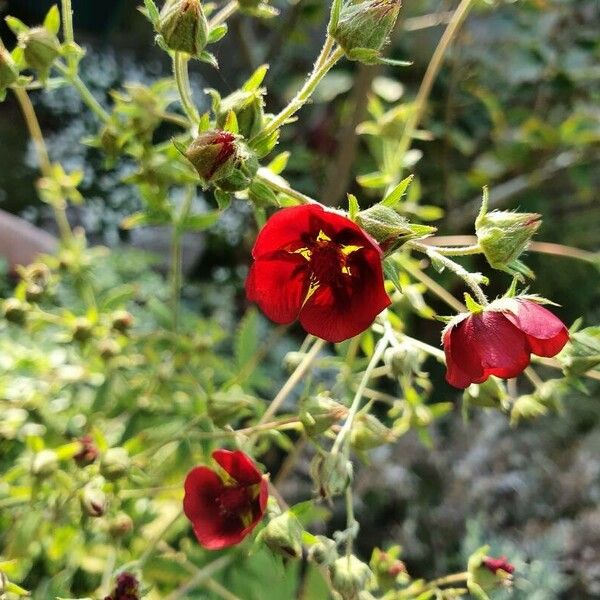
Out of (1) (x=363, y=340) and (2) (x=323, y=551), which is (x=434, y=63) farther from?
(2) (x=323, y=551)

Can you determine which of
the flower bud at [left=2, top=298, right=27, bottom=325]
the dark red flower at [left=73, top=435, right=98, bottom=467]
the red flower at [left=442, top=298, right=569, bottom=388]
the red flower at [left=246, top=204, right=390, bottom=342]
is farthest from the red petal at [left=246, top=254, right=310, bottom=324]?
the flower bud at [left=2, top=298, right=27, bottom=325]

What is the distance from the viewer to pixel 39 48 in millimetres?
536

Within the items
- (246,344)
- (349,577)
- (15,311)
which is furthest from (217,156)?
(246,344)

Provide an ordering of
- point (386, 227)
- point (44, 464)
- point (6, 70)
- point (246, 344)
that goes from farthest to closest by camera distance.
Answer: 1. point (246, 344)
2. point (44, 464)
3. point (6, 70)
4. point (386, 227)

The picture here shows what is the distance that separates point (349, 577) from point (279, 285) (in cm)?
19

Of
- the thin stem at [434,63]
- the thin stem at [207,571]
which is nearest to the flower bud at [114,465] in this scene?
the thin stem at [207,571]

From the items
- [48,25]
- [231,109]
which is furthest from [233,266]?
[231,109]

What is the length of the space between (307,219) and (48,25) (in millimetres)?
280

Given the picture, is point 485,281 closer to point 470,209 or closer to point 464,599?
point 464,599

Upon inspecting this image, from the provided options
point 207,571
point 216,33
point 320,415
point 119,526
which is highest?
point 216,33

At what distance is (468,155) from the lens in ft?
5.20

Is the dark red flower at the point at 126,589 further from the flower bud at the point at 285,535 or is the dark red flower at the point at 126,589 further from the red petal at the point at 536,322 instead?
the red petal at the point at 536,322

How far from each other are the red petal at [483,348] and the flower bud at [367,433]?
0.44 feet

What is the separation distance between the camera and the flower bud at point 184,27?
1.45 feet
